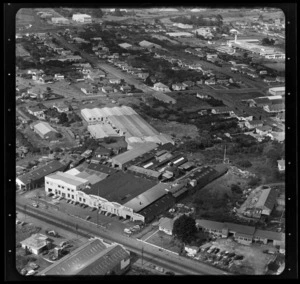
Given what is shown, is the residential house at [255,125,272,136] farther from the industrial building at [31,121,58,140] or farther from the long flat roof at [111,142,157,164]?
the industrial building at [31,121,58,140]

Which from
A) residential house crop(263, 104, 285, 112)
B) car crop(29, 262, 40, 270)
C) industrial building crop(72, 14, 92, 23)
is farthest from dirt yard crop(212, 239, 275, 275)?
industrial building crop(72, 14, 92, 23)

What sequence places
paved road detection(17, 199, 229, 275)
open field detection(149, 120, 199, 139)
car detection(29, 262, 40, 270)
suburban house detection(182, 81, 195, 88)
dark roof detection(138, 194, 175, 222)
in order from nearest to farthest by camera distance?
car detection(29, 262, 40, 270), paved road detection(17, 199, 229, 275), dark roof detection(138, 194, 175, 222), open field detection(149, 120, 199, 139), suburban house detection(182, 81, 195, 88)

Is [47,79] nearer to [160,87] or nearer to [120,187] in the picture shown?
[160,87]

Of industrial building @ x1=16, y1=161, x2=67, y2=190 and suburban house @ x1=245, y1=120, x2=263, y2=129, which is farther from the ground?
suburban house @ x1=245, y1=120, x2=263, y2=129

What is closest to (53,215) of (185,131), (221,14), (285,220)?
(185,131)

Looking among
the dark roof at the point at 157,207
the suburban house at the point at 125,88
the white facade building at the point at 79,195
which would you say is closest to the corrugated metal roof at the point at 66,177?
the white facade building at the point at 79,195

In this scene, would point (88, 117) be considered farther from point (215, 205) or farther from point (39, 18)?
point (215, 205)

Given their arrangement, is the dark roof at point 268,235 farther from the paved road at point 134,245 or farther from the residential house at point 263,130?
the residential house at point 263,130
